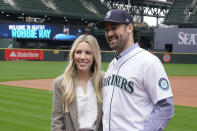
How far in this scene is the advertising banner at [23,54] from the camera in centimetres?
3803

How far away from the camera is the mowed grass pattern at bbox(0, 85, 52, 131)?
7.75 meters

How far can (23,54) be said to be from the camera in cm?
3894

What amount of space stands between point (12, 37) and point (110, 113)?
4287 cm

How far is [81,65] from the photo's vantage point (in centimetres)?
364

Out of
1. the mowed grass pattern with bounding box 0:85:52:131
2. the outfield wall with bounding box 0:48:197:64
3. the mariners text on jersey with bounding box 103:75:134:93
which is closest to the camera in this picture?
the mariners text on jersey with bounding box 103:75:134:93

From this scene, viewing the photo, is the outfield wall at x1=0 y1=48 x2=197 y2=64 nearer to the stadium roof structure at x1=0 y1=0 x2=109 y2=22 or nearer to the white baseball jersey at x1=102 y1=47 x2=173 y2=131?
the stadium roof structure at x1=0 y1=0 x2=109 y2=22

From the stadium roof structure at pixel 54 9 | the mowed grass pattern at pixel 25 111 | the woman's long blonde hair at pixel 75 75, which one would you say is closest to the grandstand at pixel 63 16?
the stadium roof structure at pixel 54 9

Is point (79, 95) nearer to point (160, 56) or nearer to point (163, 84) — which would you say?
point (163, 84)

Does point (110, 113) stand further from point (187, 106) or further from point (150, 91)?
point (187, 106)

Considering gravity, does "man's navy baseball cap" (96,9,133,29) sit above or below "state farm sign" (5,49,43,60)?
above

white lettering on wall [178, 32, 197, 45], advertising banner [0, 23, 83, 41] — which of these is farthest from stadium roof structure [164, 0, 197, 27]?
advertising banner [0, 23, 83, 41]

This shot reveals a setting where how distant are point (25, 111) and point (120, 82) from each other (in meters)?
6.79

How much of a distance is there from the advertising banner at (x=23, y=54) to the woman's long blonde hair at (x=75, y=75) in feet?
116

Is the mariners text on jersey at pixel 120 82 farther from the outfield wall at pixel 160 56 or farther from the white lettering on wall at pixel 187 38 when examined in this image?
the white lettering on wall at pixel 187 38
